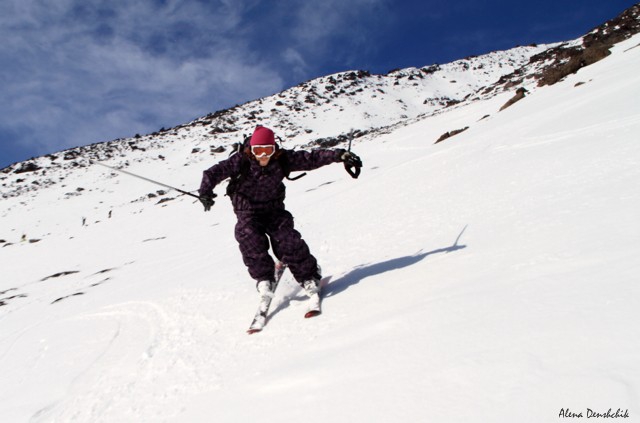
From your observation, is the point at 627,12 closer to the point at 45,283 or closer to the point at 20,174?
the point at 45,283

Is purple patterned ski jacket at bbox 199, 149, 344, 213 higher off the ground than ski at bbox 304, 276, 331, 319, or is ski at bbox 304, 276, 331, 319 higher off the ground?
purple patterned ski jacket at bbox 199, 149, 344, 213

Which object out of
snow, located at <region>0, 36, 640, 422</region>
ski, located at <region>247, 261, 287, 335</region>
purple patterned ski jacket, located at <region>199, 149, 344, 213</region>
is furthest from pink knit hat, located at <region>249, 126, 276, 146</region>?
snow, located at <region>0, 36, 640, 422</region>

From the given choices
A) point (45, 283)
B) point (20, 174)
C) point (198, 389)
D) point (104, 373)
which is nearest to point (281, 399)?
point (198, 389)

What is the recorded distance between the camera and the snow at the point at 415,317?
161cm

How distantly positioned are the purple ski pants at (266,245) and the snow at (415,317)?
312 mm

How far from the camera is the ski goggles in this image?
3471 millimetres

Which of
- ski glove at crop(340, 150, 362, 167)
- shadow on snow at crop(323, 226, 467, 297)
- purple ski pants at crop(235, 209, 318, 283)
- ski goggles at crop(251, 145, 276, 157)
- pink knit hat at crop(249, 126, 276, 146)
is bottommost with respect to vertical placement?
shadow on snow at crop(323, 226, 467, 297)

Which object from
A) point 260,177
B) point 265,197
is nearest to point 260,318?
point 265,197

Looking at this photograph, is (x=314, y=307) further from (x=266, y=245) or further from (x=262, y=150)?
(x=262, y=150)

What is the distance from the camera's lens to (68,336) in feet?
13.6

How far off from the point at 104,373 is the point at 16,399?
0.64 m

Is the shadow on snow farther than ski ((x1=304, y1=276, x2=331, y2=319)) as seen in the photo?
Yes

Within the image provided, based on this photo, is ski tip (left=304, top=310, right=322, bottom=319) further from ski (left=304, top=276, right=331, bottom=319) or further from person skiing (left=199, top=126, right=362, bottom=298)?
person skiing (left=199, top=126, right=362, bottom=298)

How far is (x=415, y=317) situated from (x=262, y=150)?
1.92 metres
